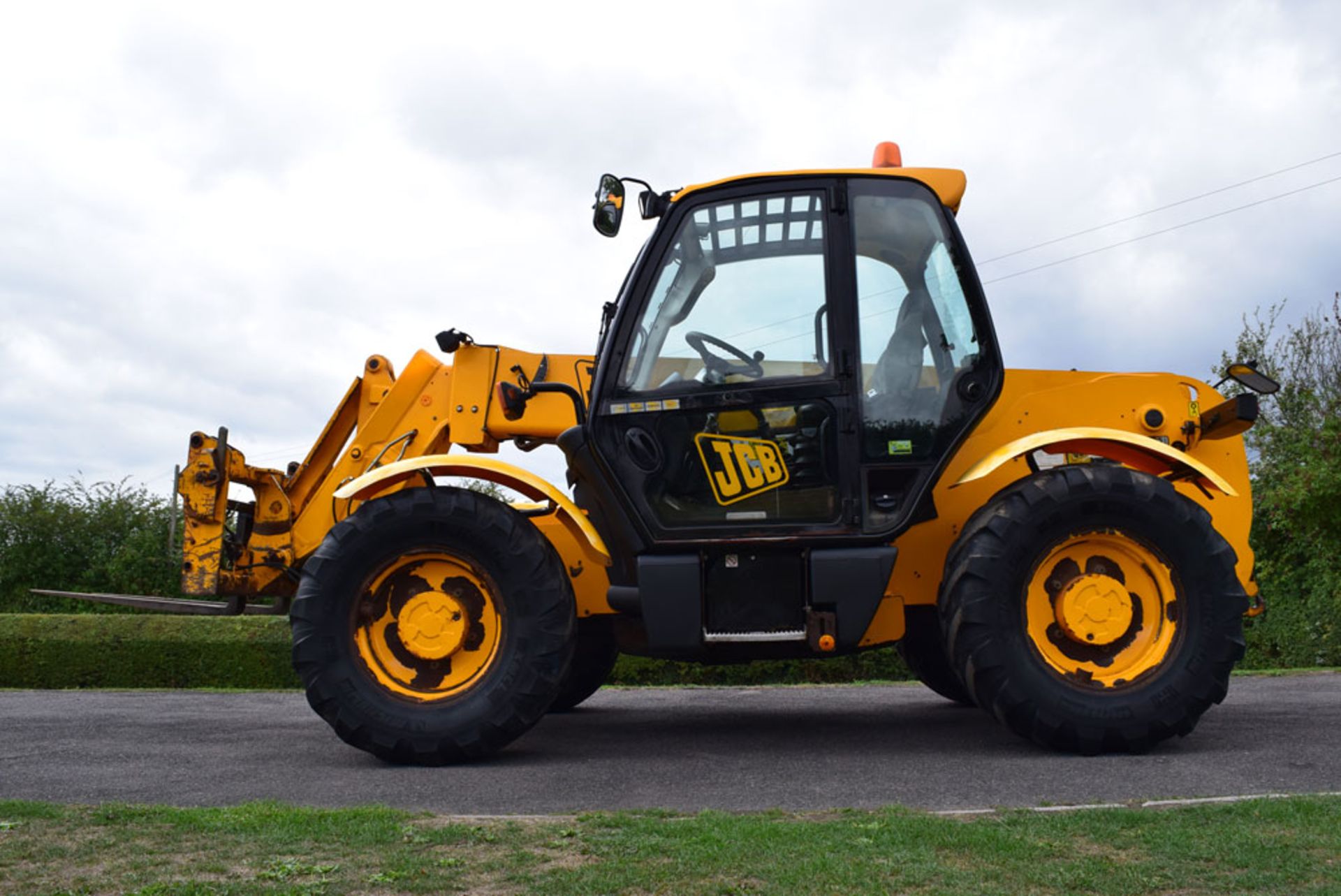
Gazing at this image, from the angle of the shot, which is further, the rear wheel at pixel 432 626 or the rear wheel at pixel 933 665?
the rear wheel at pixel 933 665

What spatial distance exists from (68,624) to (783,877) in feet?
42.3

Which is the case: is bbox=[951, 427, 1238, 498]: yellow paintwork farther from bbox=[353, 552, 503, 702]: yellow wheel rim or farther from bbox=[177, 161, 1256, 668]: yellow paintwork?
bbox=[353, 552, 503, 702]: yellow wheel rim

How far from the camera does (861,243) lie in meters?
5.99

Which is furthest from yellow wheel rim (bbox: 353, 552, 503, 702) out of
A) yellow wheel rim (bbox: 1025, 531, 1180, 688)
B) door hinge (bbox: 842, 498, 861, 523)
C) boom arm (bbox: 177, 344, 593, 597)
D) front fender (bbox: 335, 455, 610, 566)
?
yellow wheel rim (bbox: 1025, 531, 1180, 688)

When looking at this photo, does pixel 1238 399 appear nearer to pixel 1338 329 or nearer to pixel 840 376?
pixel 840 376

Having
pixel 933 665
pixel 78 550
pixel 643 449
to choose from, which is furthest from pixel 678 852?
pixel 78 550

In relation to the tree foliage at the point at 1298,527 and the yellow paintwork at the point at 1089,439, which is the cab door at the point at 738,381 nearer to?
the yellow paintwork at the point at 1089,439

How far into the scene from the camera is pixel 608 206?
5.92m

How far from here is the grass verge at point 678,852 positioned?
10.8 feet

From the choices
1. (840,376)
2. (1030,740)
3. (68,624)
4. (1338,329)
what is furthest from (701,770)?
(1338,329)

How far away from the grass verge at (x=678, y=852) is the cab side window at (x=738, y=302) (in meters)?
2.33

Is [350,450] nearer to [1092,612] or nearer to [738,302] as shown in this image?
[738,302]

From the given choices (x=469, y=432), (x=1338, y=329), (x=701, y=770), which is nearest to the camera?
(x=701, y=770)

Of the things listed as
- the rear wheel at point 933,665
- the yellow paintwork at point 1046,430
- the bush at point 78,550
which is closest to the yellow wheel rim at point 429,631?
the yellow paintwork at point 1046,430
